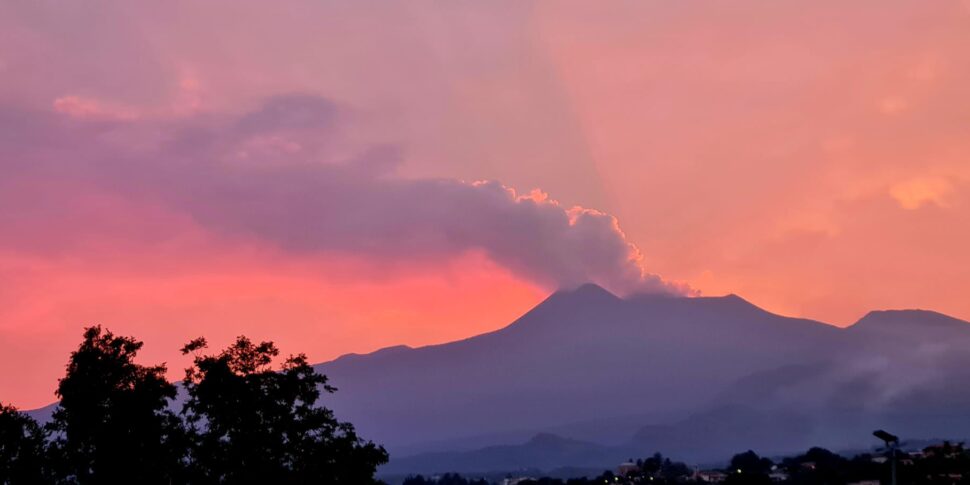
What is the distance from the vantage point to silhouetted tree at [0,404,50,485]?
38281 millimetres

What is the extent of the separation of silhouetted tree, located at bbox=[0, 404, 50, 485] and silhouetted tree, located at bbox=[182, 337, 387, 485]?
15.8ft

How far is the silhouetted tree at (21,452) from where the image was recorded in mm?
38281

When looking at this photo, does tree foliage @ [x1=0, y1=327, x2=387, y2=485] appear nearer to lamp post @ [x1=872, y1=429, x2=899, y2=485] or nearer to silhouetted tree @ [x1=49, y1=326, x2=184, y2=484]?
silhouetted tree @ [x1=49, y1=326, x2=184, y2=484]

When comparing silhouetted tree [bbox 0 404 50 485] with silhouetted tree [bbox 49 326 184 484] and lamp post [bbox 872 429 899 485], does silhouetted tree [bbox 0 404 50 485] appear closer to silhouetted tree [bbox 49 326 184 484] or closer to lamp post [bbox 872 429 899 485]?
silhouetted tree [bbox 49 326 184 484]

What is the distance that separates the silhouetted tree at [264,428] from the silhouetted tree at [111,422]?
1.35 metres

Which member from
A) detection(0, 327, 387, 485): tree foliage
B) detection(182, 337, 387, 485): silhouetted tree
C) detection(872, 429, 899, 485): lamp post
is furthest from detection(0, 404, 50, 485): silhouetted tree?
detection(872, 429, 899, 485): lamp post

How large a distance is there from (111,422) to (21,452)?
110 inches

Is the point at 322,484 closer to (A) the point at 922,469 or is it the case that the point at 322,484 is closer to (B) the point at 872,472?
(A) the point at 922,469

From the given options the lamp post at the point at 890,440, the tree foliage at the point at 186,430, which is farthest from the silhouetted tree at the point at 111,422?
the lamp post at the point at 890,440

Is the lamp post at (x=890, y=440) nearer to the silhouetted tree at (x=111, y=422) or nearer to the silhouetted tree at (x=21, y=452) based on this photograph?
the silhouetted tree at (x=111, y=422)

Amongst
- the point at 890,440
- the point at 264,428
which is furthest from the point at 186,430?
the point at 890,440

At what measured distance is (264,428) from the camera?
136ft

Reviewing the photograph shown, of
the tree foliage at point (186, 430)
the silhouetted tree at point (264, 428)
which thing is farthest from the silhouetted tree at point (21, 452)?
the silhouetted tree at point (264, 428)

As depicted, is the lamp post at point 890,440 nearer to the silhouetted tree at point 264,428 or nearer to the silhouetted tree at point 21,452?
the silhouetted tree at point 264,428
